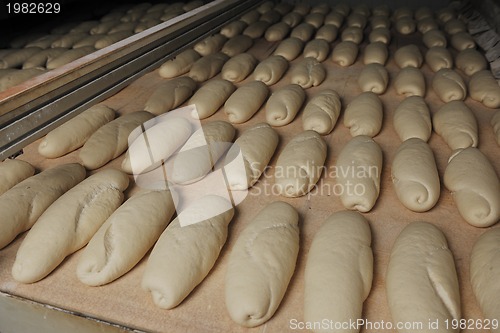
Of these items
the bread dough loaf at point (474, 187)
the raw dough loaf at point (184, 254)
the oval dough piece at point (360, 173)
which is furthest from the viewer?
the oval dough piece at point (360, 173)

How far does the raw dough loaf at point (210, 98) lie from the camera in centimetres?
242

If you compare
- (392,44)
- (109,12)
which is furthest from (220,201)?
(109,12)

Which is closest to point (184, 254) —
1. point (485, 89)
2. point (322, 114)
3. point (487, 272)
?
point (487, 272)

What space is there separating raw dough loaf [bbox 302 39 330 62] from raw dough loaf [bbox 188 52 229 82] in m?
0.67

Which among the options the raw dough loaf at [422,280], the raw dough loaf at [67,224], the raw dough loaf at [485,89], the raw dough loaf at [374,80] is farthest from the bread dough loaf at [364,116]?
the raw dough loaf at [67,224]

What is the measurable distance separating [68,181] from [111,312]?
2.52 feet

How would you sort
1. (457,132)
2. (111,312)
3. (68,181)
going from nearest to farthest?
(111,312)
(68,181)
(457,132)

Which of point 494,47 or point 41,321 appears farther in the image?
point 494,47

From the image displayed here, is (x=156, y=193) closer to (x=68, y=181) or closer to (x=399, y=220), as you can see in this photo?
(x=68, y=181)

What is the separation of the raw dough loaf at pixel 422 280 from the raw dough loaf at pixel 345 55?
187 cm

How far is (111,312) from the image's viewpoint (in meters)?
1.32

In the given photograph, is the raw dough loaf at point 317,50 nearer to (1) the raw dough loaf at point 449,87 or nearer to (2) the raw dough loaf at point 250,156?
(1) the raw dough loaf at point 449,87

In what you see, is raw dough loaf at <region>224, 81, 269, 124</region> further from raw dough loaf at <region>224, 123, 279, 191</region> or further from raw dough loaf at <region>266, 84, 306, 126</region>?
raw dough loaf at <region>224, 123, 279, 191</region>

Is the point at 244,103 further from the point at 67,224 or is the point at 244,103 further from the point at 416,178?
the point at 67,224
